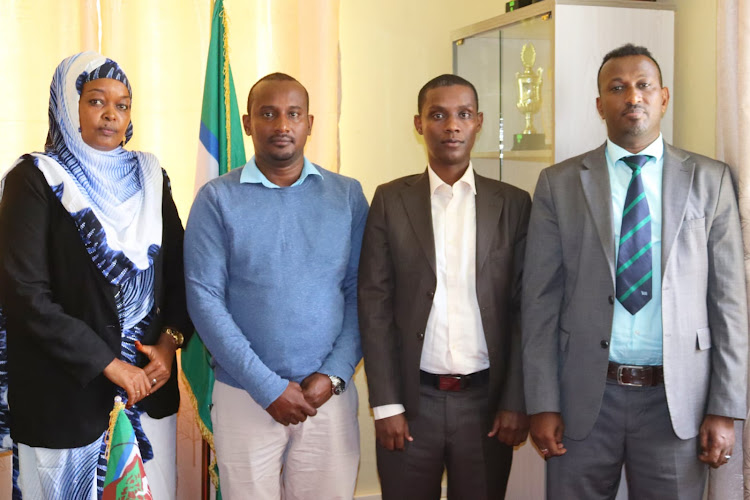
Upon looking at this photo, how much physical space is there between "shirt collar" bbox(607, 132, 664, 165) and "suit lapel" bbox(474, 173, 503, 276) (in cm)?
37

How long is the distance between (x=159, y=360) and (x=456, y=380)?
0.92 metres

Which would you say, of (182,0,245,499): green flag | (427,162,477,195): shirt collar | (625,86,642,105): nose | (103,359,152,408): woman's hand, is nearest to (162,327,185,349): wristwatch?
(103,359,152,408): woman's hand

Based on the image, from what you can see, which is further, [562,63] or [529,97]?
[529,97]

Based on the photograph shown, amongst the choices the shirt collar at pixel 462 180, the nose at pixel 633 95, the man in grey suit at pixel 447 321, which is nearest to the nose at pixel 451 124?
the man in grey suit at pixel 447 321

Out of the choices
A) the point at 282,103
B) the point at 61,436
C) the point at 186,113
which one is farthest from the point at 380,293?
the point at 186,113

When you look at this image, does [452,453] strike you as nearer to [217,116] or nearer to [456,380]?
[456,380]

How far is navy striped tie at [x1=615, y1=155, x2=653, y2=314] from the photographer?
2121 mm

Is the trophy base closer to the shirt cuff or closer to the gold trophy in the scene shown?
the gold trophy

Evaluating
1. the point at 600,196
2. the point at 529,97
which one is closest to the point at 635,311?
the point at 600,196

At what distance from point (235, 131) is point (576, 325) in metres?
1.62

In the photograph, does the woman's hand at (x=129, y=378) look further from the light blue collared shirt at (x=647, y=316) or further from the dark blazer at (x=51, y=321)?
the light blue collared shirt at (x=647, y=316)

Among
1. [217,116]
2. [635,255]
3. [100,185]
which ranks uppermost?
[217,116]

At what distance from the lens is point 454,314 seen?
2316 millimetres

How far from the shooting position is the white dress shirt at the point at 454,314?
2.31 metres
